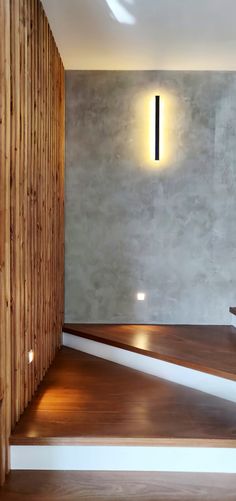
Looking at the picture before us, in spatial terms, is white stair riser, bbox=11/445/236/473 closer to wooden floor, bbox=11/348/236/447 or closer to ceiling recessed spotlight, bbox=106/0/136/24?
wooden floor, bbox=11/348/236/447

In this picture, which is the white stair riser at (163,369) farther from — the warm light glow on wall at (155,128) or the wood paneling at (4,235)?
the warm light glow on wall at (155,128)

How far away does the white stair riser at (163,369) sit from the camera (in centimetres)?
261

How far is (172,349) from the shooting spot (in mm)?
3037

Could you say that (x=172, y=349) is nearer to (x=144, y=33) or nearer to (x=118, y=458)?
(x=118, y=458)

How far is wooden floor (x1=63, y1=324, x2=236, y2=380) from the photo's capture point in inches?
108

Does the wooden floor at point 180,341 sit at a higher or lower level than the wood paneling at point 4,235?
lower

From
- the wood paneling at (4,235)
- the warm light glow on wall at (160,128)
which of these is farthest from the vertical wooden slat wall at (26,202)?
the warm light glow on wall at (160,128)

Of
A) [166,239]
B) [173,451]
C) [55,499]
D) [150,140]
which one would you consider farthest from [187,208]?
[55,499]

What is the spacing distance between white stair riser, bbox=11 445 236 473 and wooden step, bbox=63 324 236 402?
0.54 meters

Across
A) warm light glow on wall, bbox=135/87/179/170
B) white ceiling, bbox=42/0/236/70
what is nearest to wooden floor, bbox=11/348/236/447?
warm light glow on wall, bbox=135/87/179/170

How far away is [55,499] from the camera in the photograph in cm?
185

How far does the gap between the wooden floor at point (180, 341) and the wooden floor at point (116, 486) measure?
734 mm

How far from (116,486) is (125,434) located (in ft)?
0.82

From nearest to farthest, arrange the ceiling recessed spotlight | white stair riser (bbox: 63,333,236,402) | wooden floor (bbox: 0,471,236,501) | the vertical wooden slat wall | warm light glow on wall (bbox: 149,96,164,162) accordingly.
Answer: wooden floor (bbox: 0,471,236,501), the vertical wooden slat wall, white stair riser (bbox: 63,333,236,402), the ceiling recessed spotlight, warm light glow on wall (bbox: 149,96,164,162)
